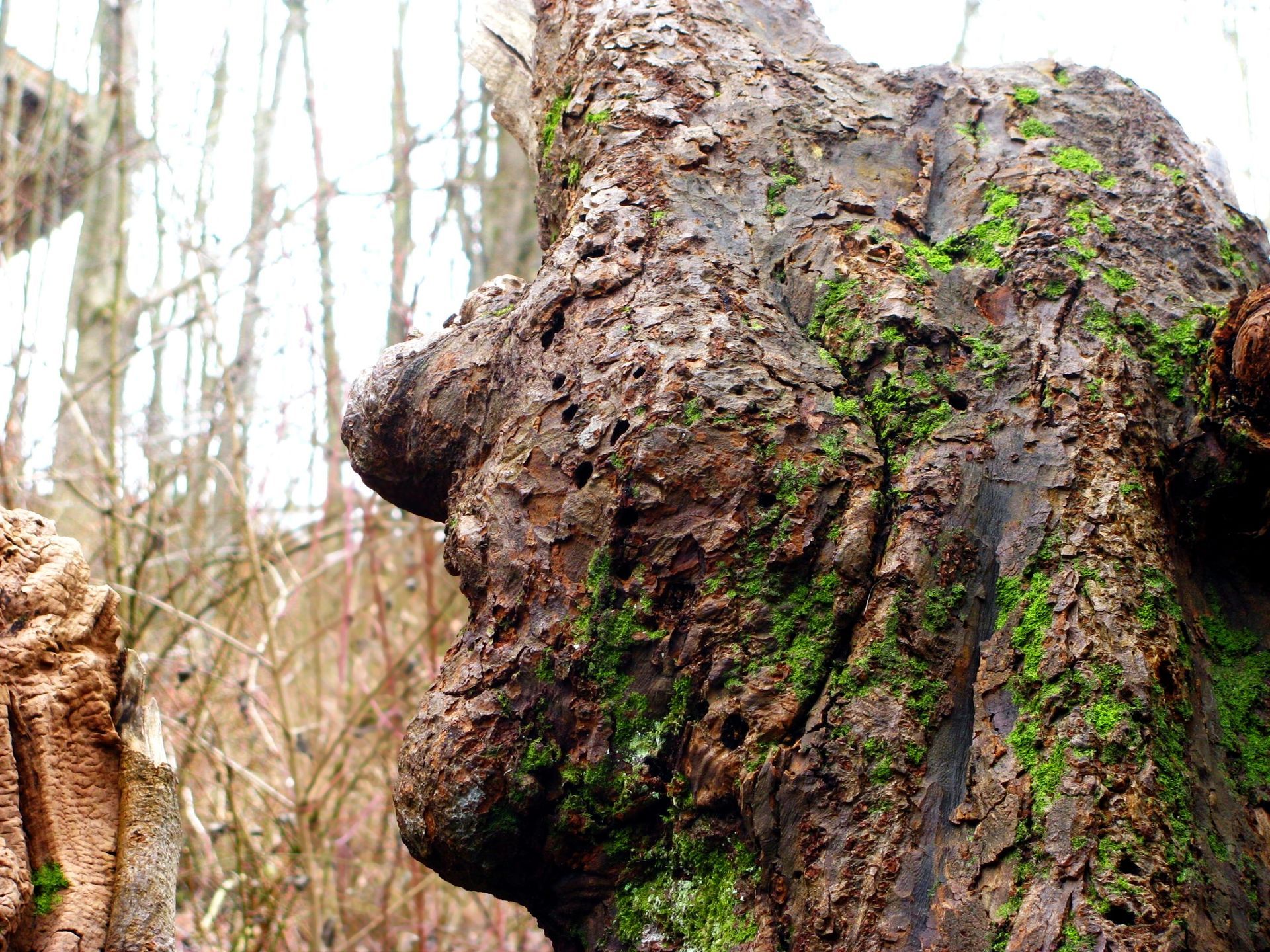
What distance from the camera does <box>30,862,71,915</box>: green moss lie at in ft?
5.96

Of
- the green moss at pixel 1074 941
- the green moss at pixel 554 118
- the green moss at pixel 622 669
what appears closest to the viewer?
the green moss at pixel 1074 941

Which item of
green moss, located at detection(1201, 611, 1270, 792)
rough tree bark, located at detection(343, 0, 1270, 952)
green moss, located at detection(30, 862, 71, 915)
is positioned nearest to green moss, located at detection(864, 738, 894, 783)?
rough tree bark, located at detection(343, 0, 1270, 952)

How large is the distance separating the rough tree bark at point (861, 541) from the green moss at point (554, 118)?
8.8 inches

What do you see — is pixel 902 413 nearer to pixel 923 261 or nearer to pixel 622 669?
pixel 923 261

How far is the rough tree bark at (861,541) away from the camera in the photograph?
169 centimetres

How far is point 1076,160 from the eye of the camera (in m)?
2.34

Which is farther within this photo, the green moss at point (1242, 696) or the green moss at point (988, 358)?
the green moss at point (988, 358)

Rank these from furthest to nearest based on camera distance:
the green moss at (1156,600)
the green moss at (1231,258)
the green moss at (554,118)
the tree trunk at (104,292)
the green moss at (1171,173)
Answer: the tree trunk at (104,292) → the green moss at (554,118) → the green moss at (1171,173) → the green moss at (1231,258) → the green moss at (1156,600)

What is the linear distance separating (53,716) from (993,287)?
6.40 feet

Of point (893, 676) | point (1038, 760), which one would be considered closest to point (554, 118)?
point (893, 676)

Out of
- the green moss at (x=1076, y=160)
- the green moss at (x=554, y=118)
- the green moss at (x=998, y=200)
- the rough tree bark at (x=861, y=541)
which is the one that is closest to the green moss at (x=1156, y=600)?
the rough tree bark at (x=861, y=541)

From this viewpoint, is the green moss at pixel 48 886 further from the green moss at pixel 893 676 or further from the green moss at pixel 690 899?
the green moss at pixel 893 676

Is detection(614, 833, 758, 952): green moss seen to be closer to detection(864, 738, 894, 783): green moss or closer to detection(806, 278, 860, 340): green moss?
detection(864, 738, 894, 783): green moss

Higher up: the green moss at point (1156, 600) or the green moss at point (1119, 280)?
the green moss at point (1119, 280)
